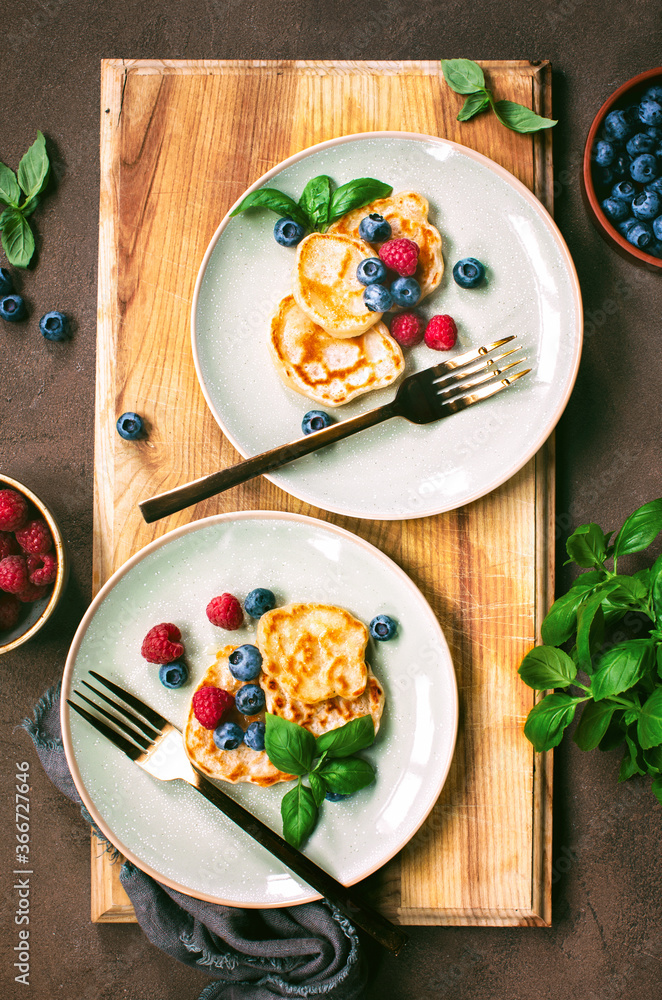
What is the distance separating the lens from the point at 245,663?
1435mm

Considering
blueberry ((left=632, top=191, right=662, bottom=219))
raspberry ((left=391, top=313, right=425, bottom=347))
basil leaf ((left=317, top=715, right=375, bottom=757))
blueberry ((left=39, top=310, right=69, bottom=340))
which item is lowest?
basil leaf ((left=317, top=715, right=375, bottom=757))

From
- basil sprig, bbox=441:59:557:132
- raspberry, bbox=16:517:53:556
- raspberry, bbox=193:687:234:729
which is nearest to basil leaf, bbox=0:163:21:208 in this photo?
raspberry, bbox=16:517:53:556

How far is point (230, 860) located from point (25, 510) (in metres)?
0.93

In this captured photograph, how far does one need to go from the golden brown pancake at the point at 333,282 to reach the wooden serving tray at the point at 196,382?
273mm

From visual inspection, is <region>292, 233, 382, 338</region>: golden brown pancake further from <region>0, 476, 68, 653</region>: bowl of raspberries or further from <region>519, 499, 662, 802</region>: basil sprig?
<region>0, 476, 68, 653</region>: bowl of raspberries

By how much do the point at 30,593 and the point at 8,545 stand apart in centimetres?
12

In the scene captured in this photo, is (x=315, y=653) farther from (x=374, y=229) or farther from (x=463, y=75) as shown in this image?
(x=463, y=75)

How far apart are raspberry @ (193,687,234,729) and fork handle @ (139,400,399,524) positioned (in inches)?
15.7

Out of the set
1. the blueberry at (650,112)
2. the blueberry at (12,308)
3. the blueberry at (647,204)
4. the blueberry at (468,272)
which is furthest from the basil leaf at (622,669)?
the blueberry at (12,308)

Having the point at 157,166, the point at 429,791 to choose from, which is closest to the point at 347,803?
the point at 429,791

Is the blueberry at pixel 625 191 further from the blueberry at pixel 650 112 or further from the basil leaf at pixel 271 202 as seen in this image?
the basil leaf at pixel 271 202

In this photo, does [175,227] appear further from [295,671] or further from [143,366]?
[295,671]

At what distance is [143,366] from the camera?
1.57m

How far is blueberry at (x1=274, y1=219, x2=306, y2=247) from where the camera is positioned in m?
1.46
